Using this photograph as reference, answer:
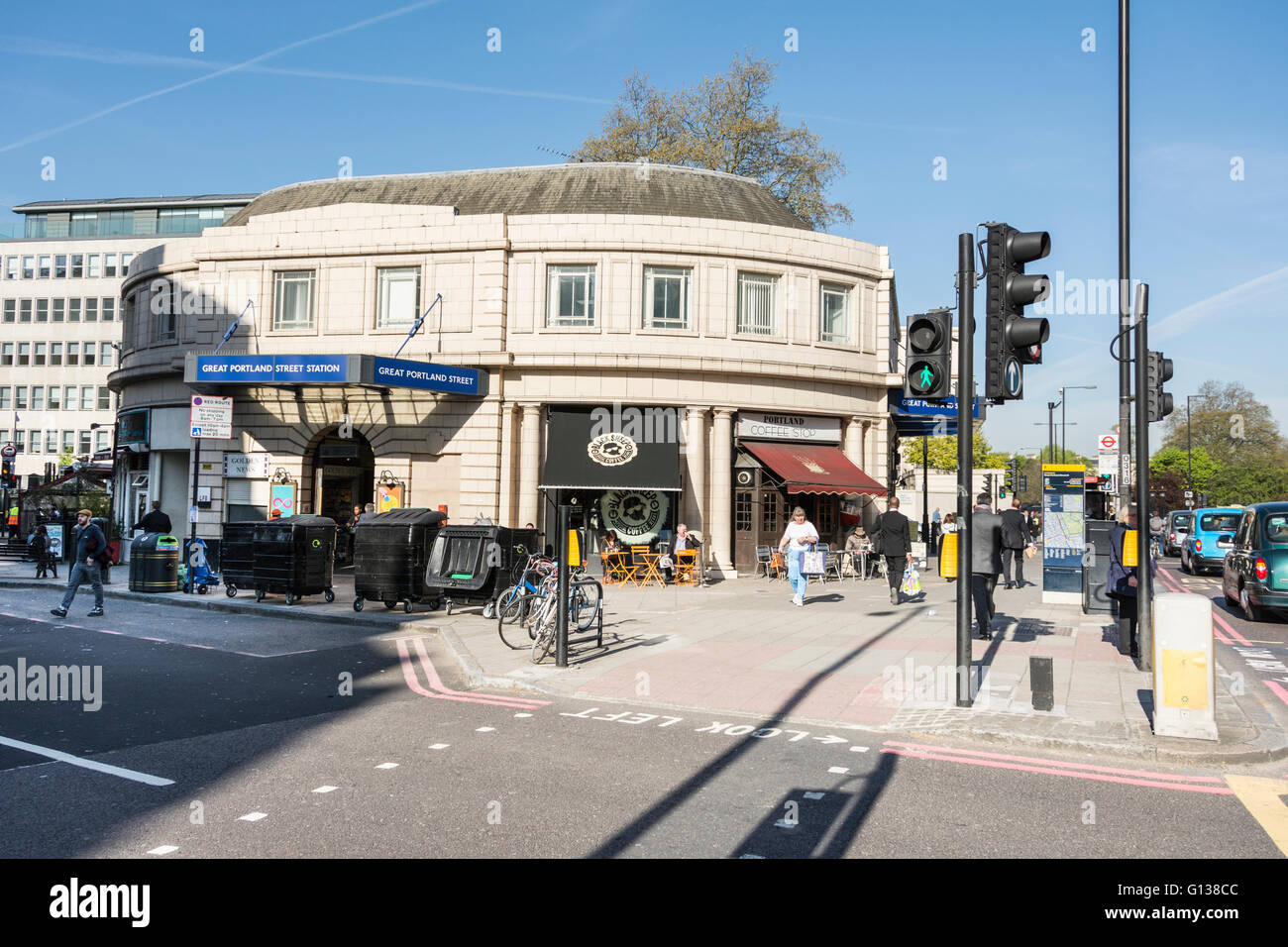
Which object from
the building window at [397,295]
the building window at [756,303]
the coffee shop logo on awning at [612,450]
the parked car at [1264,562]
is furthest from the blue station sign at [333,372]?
the parked car at [1264,562]

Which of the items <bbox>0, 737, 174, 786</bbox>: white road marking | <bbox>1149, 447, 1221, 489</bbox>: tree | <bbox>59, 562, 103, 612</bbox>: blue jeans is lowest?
<bbox>0, 737, 174, 786</bbox>: white road marking

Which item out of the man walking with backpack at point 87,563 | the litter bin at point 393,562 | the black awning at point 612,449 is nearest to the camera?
the man walking with backpack at point 87,563

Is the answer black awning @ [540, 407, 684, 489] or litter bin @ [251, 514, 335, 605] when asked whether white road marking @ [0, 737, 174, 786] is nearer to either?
litter bin @ [251, 514, 335, 605]

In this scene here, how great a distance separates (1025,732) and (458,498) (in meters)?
19.3

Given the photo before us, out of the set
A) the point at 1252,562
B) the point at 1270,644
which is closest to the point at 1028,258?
the point at 1270,644

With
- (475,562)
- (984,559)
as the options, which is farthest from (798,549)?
(475,562)

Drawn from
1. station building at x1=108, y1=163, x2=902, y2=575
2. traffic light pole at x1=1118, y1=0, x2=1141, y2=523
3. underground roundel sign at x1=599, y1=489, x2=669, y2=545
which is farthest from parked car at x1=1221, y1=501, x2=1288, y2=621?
underground roundel sign at x1=599, y1=489, x2=669, y2=545

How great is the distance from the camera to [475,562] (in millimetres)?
16016

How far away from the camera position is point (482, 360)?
24766mm

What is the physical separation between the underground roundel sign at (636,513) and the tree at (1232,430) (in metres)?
71.3

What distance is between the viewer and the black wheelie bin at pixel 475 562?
52.3 feet

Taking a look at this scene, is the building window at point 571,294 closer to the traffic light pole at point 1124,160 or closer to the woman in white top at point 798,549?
the woman in white top at point 798,549

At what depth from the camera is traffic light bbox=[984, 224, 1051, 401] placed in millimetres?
8078

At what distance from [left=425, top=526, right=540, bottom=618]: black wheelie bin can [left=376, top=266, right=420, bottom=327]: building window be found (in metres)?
11.4
